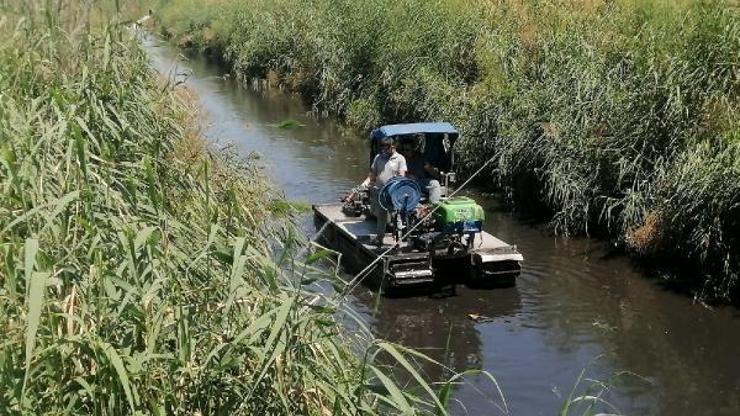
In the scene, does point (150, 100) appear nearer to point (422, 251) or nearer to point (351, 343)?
point (351, 343)

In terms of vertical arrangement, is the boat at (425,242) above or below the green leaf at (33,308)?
below

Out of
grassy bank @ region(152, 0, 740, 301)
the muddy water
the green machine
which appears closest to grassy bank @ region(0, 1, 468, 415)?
the muddy water

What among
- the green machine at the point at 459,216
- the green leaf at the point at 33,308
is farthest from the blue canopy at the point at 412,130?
the green leaf at the point at 33,308

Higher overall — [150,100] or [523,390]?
[150,100]

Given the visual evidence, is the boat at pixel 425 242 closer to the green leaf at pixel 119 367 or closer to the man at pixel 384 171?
the man at pixel 384 171

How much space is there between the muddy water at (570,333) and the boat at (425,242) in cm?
31

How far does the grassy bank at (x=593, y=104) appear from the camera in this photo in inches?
441

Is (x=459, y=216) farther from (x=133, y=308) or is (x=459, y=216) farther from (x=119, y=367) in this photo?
(x=119, y=367)

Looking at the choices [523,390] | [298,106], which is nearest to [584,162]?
[523,390]

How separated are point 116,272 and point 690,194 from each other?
329 inches

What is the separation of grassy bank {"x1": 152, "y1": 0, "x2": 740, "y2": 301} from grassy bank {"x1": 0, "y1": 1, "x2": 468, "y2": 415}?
3.69m

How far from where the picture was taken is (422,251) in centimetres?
1088

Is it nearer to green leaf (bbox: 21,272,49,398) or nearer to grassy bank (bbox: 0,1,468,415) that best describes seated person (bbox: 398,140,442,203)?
grassy bank (bbox: 0,1,468,415)

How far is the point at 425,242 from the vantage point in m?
10.8
